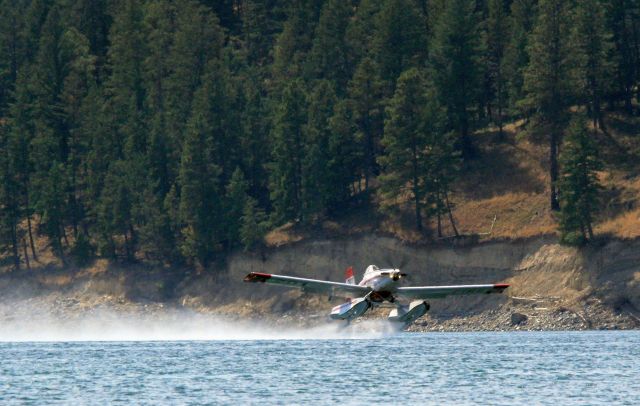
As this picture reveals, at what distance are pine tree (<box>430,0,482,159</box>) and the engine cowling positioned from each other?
47916mm

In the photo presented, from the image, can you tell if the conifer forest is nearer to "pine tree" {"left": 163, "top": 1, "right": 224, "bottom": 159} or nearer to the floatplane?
"pine tree" {"left": 163, "top": 1, "right": 224, "bottom": 159}

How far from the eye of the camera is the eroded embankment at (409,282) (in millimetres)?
87625

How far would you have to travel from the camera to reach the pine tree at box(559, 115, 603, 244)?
88.6m

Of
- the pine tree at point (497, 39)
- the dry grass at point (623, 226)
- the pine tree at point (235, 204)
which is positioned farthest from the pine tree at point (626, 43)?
the pine tree at point (235, 204)

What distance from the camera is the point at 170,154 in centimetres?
11762

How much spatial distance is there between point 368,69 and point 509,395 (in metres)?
66.1

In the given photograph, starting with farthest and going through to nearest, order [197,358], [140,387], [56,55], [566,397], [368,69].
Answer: [56,55] < [368,69] < [197,358] < [140,387] < [566,397]

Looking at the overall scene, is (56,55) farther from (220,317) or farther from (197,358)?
(197,358)

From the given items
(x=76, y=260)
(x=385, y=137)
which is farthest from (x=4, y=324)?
(x=385, y=137)

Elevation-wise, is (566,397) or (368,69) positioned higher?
(368,69)

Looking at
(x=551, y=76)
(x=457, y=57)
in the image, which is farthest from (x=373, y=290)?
(x=457, y=57)

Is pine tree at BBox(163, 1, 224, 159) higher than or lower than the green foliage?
higher

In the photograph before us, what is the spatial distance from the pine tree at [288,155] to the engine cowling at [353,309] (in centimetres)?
4301

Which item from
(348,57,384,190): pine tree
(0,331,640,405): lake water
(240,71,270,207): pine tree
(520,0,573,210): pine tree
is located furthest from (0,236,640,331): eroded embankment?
(348,57,384,190): pine tree
